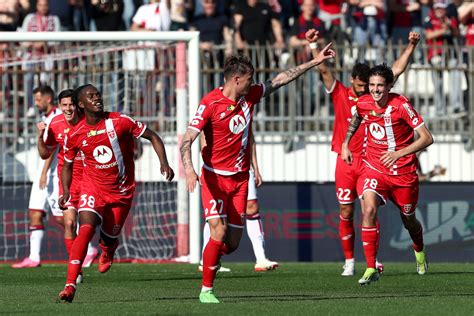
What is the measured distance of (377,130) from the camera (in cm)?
1296

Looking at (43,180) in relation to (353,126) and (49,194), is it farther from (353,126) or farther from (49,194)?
(353,126)

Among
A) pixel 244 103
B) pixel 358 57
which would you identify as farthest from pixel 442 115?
pixel 244 103

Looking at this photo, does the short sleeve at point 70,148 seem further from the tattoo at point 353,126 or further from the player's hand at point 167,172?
the tattoo at point 353,126

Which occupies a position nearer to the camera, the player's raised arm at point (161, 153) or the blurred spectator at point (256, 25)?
the player's raised arm at point (161, 153)

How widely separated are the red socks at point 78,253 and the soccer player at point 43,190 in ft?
13.6

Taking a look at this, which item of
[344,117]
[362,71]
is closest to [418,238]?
[344,117]

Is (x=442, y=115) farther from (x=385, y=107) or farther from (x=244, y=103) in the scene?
(x=244, y=103)

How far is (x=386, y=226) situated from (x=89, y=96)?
8240 mm

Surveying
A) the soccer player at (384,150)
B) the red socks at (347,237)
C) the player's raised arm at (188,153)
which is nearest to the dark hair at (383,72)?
the soccer player at (384,150)

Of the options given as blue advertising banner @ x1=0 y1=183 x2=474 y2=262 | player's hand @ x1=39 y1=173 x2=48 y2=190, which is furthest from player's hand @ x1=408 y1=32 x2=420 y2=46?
blue advertising banner @ x1=0 y1=183 x2=474 y2=262

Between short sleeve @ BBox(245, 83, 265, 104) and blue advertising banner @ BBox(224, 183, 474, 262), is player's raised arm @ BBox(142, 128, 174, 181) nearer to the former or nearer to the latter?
short sleeve @ BBox(245, 83, 265, 104)

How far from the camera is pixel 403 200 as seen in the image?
13.3 m

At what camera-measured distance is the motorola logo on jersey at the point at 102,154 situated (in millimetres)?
11609

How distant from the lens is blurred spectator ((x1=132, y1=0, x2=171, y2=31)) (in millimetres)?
20703
